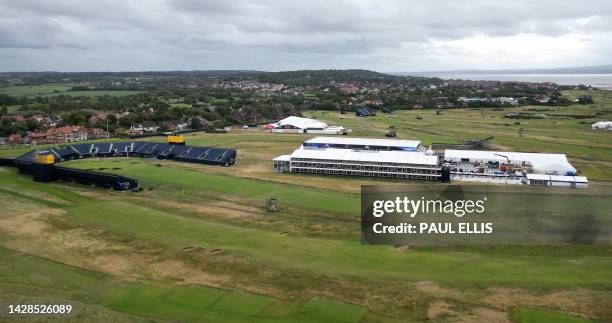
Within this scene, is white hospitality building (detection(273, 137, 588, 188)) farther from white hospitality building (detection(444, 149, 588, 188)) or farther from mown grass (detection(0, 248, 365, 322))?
mown grass (detection(0, 248, 365, 322))

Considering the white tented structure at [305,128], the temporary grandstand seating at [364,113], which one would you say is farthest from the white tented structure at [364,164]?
the temporary grandstand seating at [364,113]

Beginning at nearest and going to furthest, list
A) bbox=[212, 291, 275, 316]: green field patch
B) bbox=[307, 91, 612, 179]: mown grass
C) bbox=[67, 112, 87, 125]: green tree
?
bbox=[212, 291, 275, 316]: green field patch
bbox=[307, 91, 612, 179]: mown grass
bbox=[67, 112, 87, 125]: green tree

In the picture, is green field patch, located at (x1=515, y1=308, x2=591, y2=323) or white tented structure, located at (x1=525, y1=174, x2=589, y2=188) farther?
white tented structure, located at (x1=525, y1=174, x2=589, y2=188)

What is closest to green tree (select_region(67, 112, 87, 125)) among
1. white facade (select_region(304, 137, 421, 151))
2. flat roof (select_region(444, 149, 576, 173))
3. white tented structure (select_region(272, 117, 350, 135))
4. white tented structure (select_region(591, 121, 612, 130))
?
white tented structure (select_region(272, 117, 350, 135))

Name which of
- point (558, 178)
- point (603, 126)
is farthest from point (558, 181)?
point (603, 126)

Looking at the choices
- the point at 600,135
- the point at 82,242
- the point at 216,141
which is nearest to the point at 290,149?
the point at 216,141

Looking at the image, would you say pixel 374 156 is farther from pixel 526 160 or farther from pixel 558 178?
pixel 558 178

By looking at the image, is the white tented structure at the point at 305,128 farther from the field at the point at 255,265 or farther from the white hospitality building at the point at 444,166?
the field at the point at 255,265
